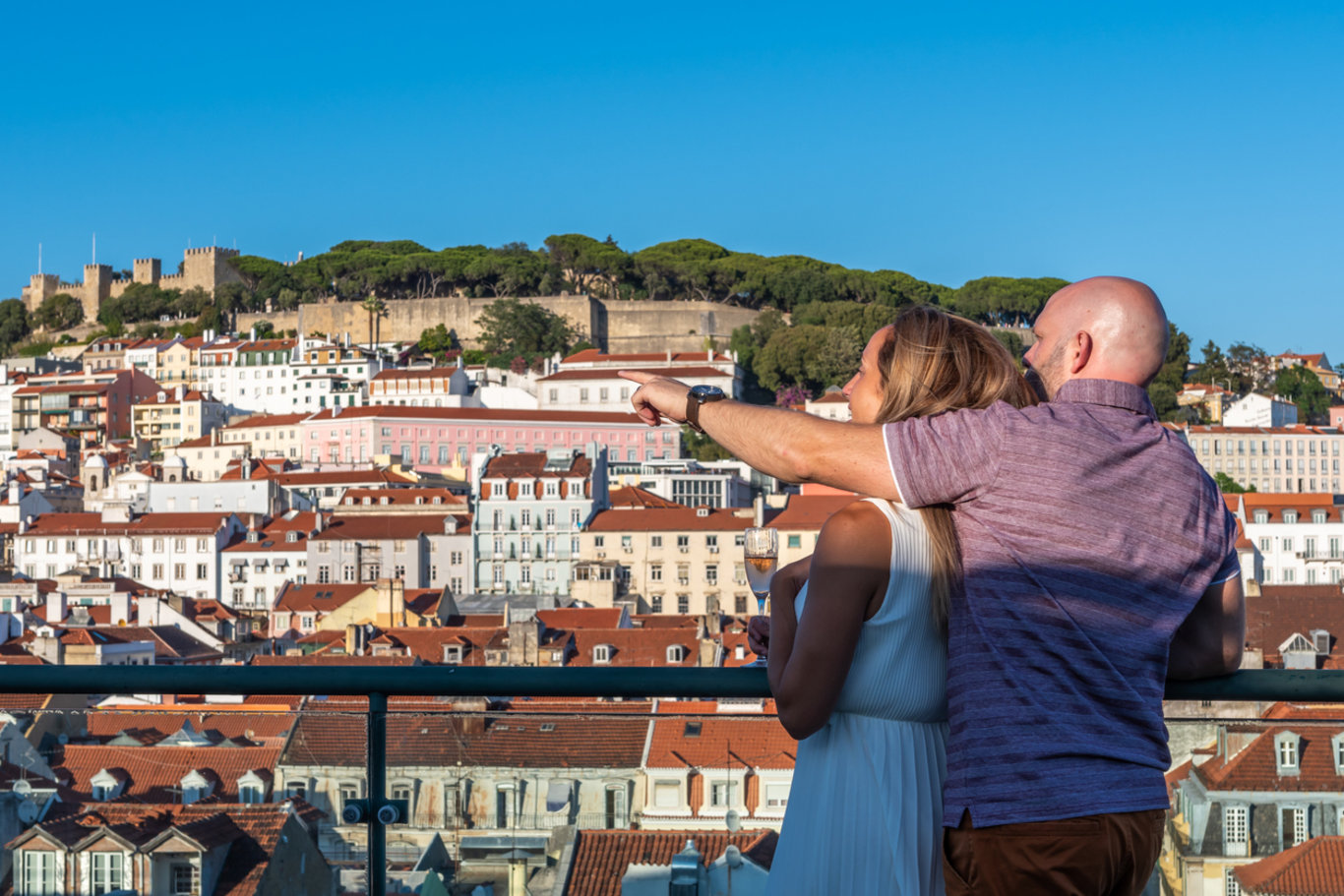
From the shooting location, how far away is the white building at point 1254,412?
75250 mm

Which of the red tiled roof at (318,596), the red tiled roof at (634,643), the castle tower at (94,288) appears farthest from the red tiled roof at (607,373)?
the castle tower at (94,288)

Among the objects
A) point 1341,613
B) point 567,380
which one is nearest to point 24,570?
point 567,380

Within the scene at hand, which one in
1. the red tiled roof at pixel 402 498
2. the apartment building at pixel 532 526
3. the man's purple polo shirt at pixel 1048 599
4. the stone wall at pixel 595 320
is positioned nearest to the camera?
the man's purple polo shirt at pixel 1048 599

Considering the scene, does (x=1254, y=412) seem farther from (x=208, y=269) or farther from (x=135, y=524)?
(x=208, y=269)

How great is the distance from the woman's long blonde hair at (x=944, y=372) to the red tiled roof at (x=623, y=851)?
0.85 meters

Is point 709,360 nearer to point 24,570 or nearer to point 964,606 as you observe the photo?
point 24,570

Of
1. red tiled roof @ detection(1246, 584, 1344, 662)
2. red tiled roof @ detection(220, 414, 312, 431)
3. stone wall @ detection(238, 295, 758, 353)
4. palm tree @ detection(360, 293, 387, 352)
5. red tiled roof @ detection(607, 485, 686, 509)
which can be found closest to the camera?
red tiled roof @ detection(1246, 584, 1344, 662)

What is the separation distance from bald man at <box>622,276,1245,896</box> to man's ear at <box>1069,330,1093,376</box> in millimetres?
90

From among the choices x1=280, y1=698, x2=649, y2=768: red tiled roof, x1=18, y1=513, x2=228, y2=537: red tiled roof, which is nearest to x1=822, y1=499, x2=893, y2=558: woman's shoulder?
x1=280, y1=698, x2=649, y2=768: red tiled roof

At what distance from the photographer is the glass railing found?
7.74 ft

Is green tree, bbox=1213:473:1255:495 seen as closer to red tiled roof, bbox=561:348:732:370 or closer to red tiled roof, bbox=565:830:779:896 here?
red tiled roof, bbox=561:348:732:370

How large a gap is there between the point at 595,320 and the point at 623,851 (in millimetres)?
84251

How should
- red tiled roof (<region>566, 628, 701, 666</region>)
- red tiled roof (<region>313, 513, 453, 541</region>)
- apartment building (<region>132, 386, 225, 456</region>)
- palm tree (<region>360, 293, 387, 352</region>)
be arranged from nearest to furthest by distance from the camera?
red tiled roof (<region>566, 628, 701, 666</region>) → red tiled roof (<region>313, 513, 453, 541</region>) → apartment building (<region>132, 386, 225, 456</region>) → palm tree (<region>360, 293, 387, 352</region>)

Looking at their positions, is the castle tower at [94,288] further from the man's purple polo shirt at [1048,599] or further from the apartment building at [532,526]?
the man's purple polo shirt at [1048,599]
